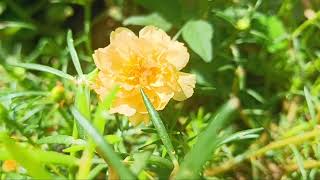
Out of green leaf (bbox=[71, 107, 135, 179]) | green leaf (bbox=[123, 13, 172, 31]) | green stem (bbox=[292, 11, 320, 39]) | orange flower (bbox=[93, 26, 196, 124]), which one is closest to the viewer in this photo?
green leaf (bbox=[71, 107, 135, 179])

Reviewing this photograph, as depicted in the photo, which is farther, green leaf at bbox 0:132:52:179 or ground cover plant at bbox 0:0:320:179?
ground cover plant at bbox 0:0:320:179

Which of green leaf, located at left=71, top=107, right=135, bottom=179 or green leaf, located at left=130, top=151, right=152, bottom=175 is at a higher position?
green leaf, located at left=71, top=107, right=135, bottom=179

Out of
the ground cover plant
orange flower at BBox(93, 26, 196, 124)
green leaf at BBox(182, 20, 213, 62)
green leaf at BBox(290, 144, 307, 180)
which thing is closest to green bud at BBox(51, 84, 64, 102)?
the ground cover plant

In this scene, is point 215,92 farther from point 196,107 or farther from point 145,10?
point 145,10

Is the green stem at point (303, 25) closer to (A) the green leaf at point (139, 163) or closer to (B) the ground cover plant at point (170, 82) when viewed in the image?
(B) the ground cover plant at point (170, 82)

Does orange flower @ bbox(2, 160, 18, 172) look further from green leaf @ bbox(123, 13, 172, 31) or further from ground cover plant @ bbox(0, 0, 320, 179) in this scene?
green leaf @ bbox(123, 13, 172, 31)

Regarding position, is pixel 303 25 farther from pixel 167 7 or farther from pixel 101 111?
pixel 101 111

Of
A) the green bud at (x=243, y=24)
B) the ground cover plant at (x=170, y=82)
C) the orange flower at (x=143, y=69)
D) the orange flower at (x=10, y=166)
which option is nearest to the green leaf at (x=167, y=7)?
the ground cover plant at (x=170, y=82)

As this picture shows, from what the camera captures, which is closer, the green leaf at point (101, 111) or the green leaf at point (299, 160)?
the green leaf at point (101, 111)
